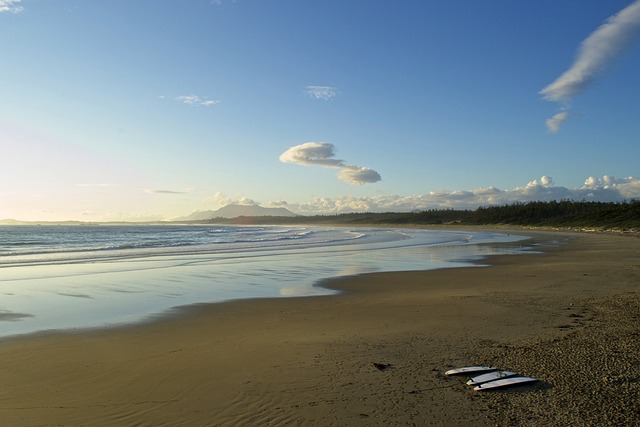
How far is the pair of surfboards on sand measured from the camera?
20.2 feet

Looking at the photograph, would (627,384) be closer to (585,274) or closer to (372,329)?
(372,329)

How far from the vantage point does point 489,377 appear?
641 cm

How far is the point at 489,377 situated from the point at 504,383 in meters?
0.26

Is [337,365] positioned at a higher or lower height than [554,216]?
lower

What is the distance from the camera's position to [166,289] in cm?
1611

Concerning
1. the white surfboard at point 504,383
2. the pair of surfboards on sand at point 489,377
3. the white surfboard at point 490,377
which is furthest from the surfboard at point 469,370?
the white surfboard at point 504,383

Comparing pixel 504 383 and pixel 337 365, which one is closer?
pixel 504 383

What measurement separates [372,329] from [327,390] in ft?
11.7

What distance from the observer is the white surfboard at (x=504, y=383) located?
6.11 meters

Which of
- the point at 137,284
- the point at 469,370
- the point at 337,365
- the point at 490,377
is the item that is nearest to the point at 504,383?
the point at 490,377

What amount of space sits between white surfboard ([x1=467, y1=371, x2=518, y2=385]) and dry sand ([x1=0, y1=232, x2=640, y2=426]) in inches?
7.9

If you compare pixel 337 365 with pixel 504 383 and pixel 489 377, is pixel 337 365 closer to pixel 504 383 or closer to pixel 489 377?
pixel 489 377

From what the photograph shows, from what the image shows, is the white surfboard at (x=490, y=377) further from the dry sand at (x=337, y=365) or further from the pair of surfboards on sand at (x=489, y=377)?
the dry sand at (x=337, y=365)

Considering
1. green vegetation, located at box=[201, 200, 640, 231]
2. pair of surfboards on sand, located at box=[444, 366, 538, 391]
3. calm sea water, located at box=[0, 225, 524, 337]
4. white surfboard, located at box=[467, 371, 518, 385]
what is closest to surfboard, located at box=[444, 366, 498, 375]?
pair of surfboards on sand, located at box=[444, 366, 538, 391]
